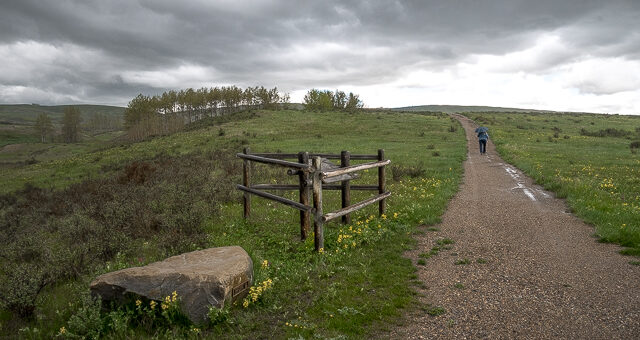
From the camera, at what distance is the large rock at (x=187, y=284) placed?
214 inches

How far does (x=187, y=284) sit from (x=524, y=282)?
19.8 ft

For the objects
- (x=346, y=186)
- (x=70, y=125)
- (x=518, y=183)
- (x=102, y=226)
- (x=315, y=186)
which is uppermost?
(x=70, y=125)

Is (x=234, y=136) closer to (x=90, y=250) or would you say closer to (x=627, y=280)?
(x=90, y=250)

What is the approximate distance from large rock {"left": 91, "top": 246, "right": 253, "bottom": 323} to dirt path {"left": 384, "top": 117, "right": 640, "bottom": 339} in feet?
8.54

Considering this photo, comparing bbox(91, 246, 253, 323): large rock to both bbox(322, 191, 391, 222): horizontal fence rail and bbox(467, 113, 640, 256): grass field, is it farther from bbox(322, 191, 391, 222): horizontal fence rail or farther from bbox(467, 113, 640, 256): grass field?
bbox(467, 113, 640, 256): grass field

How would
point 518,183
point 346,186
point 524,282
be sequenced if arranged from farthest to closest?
1. point 518,183
2. point 346,186
3. point 524,282

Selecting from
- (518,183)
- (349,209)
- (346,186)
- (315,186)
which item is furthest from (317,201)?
(518,183)

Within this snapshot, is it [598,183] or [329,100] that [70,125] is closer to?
[329,100]

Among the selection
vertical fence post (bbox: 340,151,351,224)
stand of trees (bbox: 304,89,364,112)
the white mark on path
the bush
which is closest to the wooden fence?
vertical fence post (bbox: 340,151,351,224)

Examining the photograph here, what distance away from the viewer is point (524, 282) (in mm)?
6793

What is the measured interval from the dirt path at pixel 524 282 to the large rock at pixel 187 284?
102 inches

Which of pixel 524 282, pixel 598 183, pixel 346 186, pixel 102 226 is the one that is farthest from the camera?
pixel 598 183

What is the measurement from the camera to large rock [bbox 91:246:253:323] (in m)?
5.45

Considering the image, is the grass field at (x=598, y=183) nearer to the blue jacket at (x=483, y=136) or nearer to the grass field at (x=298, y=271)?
the blue jacket at (x=483, y=136)
